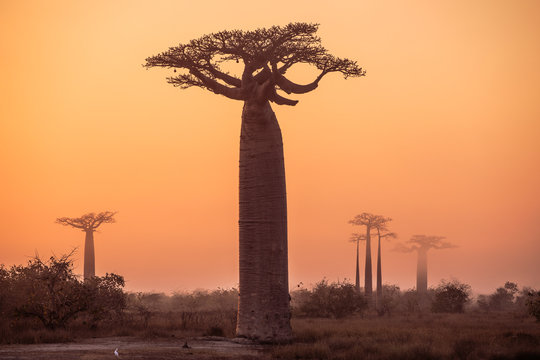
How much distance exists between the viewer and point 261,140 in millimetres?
14898

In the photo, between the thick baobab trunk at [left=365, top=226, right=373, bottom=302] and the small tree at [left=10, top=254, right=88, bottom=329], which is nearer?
the small tree at [left=10, top=254, right=88, bottom=329]

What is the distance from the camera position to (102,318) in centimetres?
1742

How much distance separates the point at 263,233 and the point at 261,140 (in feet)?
6.53

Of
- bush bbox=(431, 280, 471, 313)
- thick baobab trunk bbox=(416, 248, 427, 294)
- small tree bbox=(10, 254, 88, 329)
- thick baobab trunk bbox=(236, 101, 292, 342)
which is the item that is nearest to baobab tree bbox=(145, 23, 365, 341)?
thick baobab trunk bbox=(236, 101, 292, 342)

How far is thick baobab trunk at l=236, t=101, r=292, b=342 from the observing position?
567 inches

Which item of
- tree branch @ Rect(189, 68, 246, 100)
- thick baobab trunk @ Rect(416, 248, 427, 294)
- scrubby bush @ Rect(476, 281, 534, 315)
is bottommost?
scrubby bush @ Rect(476, 281, 534, 315)

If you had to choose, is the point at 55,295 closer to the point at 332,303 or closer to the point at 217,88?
the point at 217,88

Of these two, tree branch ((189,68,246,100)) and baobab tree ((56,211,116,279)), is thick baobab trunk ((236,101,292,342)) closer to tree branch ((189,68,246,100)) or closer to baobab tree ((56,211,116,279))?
tree branch ((189,68,246,100))

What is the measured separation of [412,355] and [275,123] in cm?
582

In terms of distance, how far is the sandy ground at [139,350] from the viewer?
11258 millimetres

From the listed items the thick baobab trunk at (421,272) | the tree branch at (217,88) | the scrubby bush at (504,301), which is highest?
the tree branch at (217,88)

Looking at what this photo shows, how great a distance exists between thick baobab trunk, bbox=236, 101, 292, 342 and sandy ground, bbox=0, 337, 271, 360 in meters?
0.74

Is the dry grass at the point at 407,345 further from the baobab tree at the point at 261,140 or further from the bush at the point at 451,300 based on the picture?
the bush at the point at 451,300

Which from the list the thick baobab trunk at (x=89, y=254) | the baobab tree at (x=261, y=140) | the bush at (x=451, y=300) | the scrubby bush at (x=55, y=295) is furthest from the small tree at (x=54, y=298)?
the thick baobab trunk at (x=89, y=254)
